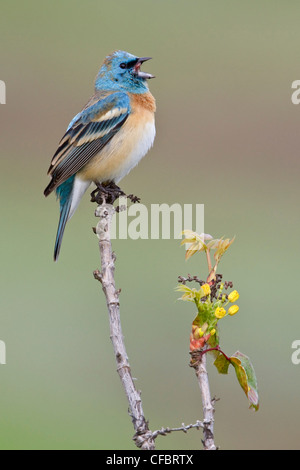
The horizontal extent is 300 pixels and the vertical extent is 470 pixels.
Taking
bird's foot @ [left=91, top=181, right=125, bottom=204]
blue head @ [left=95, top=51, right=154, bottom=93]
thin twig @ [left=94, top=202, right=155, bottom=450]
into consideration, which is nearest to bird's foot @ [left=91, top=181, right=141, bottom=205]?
bird's foot @ [left=91, top=181, right=125, bottom=204]

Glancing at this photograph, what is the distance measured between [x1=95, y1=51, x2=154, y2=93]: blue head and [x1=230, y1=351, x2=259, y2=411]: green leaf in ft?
10.4

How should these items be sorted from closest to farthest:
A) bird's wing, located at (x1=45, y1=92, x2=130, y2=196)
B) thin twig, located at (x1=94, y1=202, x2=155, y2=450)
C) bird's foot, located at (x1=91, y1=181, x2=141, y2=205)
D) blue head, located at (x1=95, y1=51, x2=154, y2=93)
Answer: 1. thin twig, located at (x1=94, y1=202, x2=155, y2=450)
2. bird's foot, located at (x1=91, y1=181, x2=141, y2=205)
3. bird's wing, located at (x1=45, y1=92, x2=130, y2=196)
4. blue head, located at (x1=95, y1=51, x2=154, y2=93)

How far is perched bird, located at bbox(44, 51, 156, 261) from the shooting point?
16.0 feet

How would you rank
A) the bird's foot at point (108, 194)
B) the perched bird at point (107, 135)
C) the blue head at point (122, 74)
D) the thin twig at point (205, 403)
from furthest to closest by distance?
the blue head at point (122, 74), the perched bird at point (107, 135), the bird's foot at point (108, 194), the thin twig at point (205, 403)

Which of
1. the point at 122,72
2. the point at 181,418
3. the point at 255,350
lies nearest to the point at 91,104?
the point at 122,72

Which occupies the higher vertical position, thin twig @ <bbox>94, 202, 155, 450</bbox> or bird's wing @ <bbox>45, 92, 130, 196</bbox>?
bird's wing @ <bbox>45, 92, 130, 196</bbox>

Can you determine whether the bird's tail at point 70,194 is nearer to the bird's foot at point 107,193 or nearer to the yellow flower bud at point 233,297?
the bird's foot at point 107,193

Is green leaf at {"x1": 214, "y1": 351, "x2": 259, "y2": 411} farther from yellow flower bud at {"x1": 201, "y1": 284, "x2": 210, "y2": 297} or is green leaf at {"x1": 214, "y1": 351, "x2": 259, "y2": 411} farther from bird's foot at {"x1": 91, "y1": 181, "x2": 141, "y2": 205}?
bird's foot at {"x1": 91, "y1": 181, "x2": 141, "y2": 205}

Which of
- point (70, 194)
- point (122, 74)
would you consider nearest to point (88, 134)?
point (70, 194)

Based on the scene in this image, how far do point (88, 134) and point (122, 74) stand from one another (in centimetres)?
49

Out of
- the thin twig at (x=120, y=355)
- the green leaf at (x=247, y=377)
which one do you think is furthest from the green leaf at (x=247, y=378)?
the thin twig at (x=120, y=355)

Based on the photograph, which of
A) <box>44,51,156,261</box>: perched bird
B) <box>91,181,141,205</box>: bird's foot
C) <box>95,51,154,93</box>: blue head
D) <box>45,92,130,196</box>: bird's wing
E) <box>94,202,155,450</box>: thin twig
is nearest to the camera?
<box>94,202,155,450</box>: thin twig

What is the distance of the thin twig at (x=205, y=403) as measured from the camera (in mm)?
2043

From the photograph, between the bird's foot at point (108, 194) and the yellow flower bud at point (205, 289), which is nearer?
the yellow flower bud at point (205, 289)
